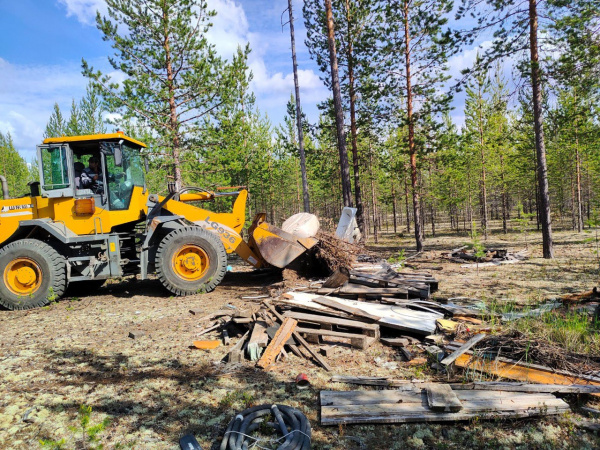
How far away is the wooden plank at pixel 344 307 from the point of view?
528cm

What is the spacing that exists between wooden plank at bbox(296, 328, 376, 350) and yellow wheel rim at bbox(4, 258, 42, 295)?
5866 millimetres

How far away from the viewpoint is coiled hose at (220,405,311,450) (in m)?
2.83

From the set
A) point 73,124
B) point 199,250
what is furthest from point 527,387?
point 73,124

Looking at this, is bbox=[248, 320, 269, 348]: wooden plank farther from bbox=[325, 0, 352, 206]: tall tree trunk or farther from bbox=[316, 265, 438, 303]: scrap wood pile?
bbox=[325, 0, 352, 206]: tall tree trunk

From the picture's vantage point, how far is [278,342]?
4.76 m

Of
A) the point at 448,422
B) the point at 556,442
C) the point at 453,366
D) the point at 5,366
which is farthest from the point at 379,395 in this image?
the point at 5,366

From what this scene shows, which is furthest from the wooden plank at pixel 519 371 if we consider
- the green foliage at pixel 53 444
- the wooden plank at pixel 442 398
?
the green foliage at pixel 53 444

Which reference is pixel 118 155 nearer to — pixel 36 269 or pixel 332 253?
pixel 36 269

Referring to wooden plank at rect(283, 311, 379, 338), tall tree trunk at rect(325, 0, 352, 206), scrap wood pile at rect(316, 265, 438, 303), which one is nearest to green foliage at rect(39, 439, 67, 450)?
wooden plank at rect(283, 311, 379, 338)

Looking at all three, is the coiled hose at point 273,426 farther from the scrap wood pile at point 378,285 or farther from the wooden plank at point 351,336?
the scrap wood pile at point 378,285

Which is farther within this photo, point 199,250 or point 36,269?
point 199,250

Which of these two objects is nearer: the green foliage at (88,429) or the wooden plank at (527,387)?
the green foliage at (88,429)

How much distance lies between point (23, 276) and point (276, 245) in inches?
206

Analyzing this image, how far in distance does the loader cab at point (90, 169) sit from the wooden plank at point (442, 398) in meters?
6.91
